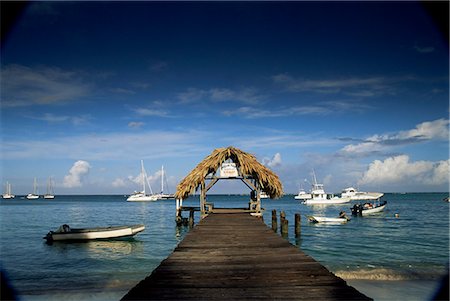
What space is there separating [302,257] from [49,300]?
10465mm

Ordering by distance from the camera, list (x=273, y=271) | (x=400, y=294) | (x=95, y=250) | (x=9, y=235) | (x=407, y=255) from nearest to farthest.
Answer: (x=273, y=271), (x=400, y=294), (x=407, y=255), (x=95, y=250), (x=9, y=235)

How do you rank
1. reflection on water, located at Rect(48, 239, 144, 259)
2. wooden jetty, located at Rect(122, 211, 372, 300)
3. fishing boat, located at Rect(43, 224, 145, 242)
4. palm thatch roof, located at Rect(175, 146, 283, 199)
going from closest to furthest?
1. wooden jetty, located at Rect(122, 211, 372, 300)
2. palm thatch roof, located at Rect(175, 146, 283, 199)
3. reflection on water, located at Rect(48, 239, 144, 259)
4. fishing boat, located at Rect(43, 224, 145, 242)

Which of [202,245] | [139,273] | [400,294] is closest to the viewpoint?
[202,245]

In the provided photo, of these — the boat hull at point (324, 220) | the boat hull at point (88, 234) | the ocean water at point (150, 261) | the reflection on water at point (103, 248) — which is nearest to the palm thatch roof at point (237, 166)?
the ocean water at point (150, 261)

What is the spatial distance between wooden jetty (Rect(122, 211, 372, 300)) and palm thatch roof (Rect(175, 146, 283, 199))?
36.7ft

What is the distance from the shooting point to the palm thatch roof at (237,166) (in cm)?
2028

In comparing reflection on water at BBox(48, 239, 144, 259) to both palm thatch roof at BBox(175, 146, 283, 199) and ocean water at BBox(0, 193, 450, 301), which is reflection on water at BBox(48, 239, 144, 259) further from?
A: palm thatch roof at BBox(175, 146, 283, 199)

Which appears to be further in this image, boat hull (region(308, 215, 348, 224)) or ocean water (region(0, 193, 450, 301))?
boat hull (region(308, 215, 348, 224))

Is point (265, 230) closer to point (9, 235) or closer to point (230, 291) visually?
point (230, 291)

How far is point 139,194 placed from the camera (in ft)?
391

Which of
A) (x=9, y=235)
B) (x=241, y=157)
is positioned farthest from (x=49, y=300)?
(x=9, y=235)

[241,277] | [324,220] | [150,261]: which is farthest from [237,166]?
[324,220]

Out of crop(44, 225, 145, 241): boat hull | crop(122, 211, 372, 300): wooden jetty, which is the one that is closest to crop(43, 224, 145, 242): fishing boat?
crop(44, 225, 145, 241): boat hull

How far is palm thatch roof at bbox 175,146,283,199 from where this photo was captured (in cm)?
2028
